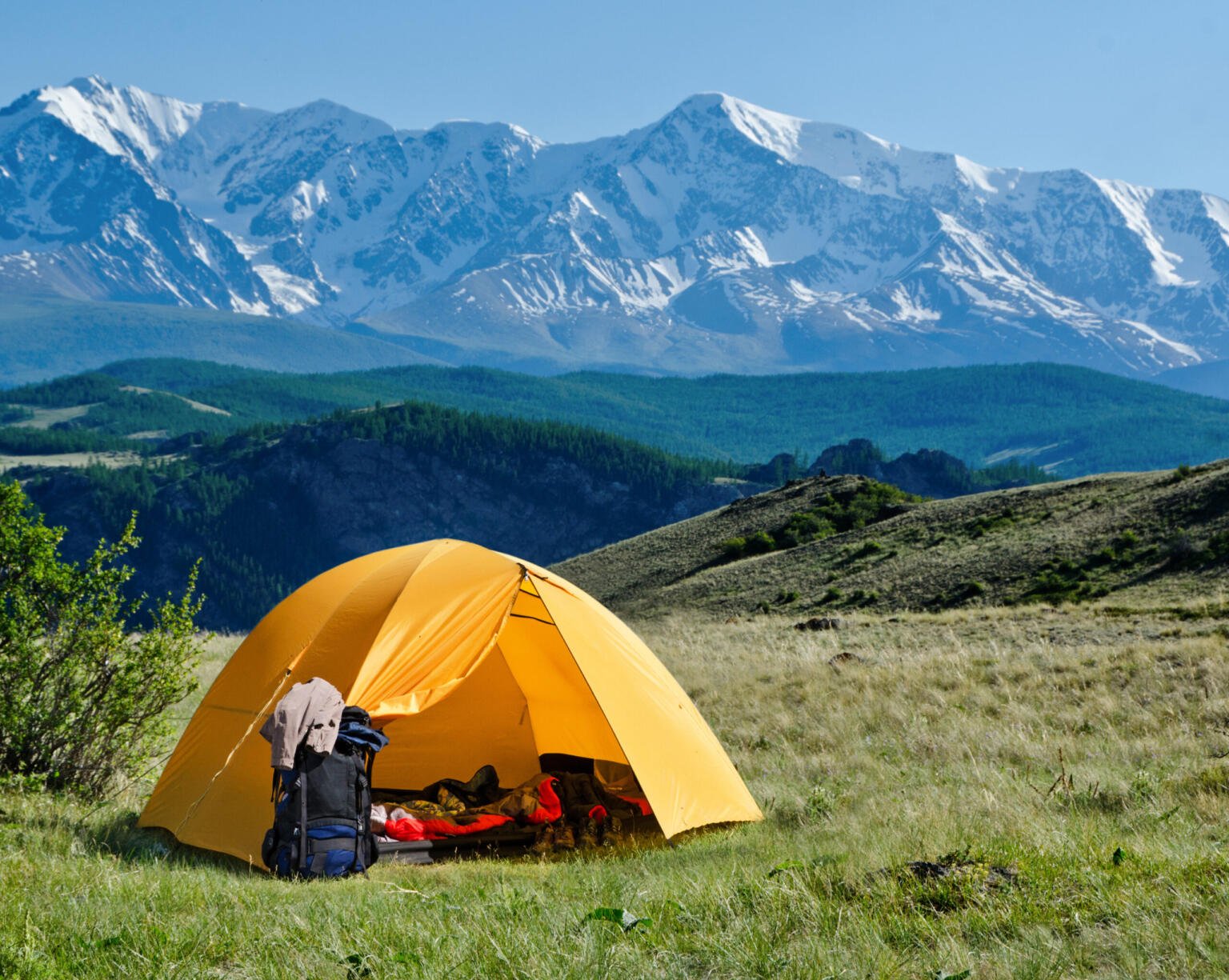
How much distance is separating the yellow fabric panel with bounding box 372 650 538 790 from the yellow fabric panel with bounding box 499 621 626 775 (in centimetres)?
19

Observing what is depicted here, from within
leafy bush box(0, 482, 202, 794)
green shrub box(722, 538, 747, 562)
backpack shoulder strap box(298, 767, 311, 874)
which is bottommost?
green shrub box(722, 538, 747, 562)

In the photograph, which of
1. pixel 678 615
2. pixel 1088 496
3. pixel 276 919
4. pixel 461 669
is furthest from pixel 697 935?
pixel 1088 496

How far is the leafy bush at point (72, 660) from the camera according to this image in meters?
10.3

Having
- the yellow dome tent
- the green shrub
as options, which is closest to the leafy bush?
the yellow dome tent

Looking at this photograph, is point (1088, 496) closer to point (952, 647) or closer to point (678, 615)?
point (678, 615)

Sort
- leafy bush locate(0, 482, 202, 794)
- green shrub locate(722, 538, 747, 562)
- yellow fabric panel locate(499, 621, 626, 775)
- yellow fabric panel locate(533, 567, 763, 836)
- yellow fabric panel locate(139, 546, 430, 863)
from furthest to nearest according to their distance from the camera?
green shrub locate(722, 538, 747, 562) < yellow fabric panel locate(499, 621, 626, 775) < yellow fabric panel locate(533, 567, 763, 836) < leafy bush locate(0, 482, 202, 794) < yellow fabric panel locate(139, 546, 430, 863)

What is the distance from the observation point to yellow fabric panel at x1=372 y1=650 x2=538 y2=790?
13.5 metres

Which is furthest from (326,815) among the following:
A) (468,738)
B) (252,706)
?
(468,738)

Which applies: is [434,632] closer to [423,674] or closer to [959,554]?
[423,674]

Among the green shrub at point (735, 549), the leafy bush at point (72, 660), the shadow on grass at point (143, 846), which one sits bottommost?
the green shrub at point (735, 549)

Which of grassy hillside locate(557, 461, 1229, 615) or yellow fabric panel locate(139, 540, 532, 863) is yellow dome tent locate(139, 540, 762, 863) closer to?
yellow fabric panel locate(139, 540, 532, 863)

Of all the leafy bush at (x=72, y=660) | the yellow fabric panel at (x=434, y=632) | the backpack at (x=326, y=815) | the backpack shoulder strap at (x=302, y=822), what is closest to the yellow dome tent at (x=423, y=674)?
the yellow fabric panel at (x=434, y=632)

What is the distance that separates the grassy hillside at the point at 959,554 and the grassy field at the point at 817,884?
48.3ft

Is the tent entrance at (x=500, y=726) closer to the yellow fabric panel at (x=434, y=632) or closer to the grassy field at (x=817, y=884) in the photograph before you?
the yellow fabric panel at (x=434, y=632)
